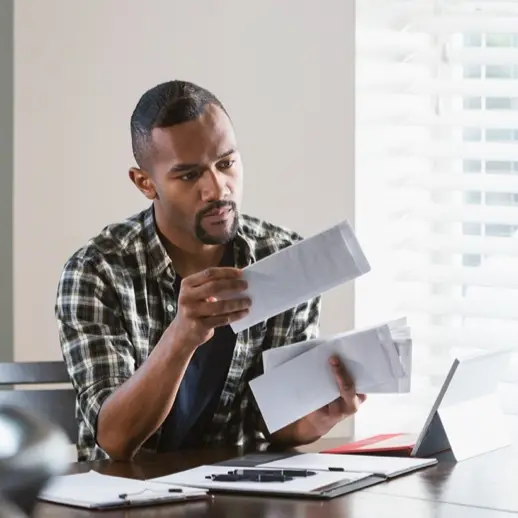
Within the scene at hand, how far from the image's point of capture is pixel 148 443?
6.16 ft

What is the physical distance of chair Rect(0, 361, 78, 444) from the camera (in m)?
1.91

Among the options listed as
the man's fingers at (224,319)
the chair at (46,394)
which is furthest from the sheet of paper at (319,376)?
the chair at (46,394)

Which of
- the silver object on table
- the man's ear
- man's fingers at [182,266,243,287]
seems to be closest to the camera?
the silver object on table

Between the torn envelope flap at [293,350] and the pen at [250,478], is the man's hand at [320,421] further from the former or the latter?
the pen at [250,478]

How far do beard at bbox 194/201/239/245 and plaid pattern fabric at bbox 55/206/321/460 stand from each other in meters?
0.10

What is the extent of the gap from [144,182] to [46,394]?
42cm

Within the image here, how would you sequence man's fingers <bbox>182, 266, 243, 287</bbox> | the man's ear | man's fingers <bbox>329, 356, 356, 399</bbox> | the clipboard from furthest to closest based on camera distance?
the man's ear < man's fingers <bbox>329, 356, 356, 399</bbox> < man's fingers <bbox>182, 266, 243, 287</bbox> < the clipboard

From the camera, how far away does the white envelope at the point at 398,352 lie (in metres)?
1.57

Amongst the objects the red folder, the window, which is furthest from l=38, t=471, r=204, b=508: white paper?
the window

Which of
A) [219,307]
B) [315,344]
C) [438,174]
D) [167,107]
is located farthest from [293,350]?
[438,174]

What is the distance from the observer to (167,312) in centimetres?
193

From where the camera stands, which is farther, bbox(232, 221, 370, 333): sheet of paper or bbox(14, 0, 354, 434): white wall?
bbox(14, 0, 354, 434): white wall

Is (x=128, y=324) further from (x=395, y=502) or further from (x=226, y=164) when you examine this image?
(x=395, y=502)

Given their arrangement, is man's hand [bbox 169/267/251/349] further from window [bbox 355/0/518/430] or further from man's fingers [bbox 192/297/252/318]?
window [bbox 355/0/518/430]
